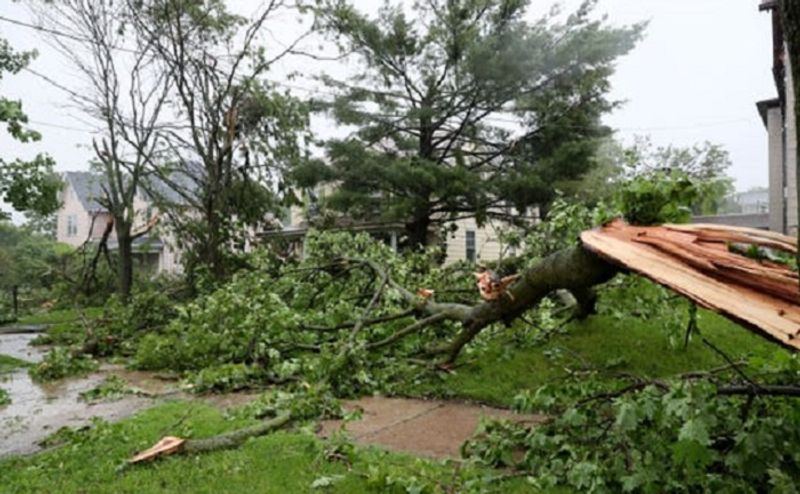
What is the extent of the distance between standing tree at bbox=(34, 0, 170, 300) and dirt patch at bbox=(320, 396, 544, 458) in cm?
970

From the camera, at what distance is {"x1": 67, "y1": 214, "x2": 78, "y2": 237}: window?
30945 millimetres

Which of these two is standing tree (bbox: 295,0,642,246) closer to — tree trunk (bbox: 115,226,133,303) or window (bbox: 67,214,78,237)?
tree trunk (bbox: 115,226,133,303)

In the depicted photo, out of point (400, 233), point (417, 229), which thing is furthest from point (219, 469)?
point (400, 233)

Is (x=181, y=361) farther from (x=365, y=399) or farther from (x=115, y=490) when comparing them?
(x=115, y=490)

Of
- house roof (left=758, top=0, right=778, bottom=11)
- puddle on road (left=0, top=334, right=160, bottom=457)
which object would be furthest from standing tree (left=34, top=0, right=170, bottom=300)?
house roof (left=758, top=0, right=778, bottom=11)

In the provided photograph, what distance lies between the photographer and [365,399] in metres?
4.27

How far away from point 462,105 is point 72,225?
26.7 meters

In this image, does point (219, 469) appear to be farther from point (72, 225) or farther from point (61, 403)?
point (72, 225)

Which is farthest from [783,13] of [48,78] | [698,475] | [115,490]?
[48,78]

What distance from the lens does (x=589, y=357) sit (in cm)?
486

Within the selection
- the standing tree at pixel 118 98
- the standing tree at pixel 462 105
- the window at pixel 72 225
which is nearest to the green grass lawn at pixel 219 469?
the standing tree at pixel 462 105

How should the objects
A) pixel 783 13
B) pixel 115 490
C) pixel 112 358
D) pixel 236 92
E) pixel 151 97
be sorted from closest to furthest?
pixel 783 13 < pixel 115 490 < pixel 112 358 < pixel 236 92 < pixel 151 97

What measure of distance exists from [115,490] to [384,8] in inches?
478

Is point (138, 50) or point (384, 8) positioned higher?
point (384, 8)
